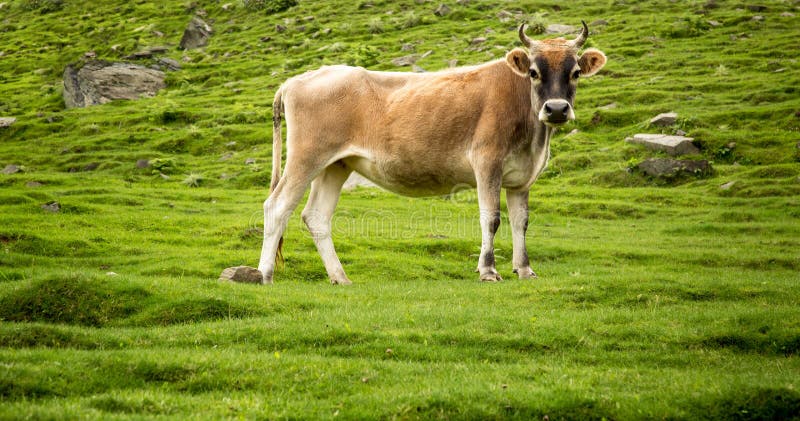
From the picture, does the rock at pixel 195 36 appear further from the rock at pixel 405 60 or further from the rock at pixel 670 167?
the rock at pixel 670 167

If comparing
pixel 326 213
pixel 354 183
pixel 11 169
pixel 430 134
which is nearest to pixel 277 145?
pixel 326 213

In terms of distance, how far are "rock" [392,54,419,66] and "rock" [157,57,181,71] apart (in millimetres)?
22187

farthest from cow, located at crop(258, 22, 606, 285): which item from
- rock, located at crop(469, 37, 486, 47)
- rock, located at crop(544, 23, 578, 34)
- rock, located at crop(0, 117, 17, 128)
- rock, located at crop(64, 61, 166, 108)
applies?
rock, located at crop(64, 61, 166, 108)

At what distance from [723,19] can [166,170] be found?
44984 mm

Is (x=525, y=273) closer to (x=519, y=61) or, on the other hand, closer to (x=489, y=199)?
(x=489, y=199)

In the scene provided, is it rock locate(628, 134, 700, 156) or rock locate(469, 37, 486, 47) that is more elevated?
rock locate(628, 134, 700, 156)

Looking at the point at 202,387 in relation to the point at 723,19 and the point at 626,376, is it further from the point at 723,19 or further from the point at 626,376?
the point at 723,19

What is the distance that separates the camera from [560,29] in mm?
63156

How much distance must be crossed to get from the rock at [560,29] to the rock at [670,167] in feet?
97.4

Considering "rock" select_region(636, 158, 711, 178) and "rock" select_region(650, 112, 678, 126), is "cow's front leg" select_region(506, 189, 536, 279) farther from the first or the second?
"rock" select_region(650, 112, 678, 126)

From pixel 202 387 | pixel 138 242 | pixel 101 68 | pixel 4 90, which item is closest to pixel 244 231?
pixel 138 242

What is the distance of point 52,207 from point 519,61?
18058 mm

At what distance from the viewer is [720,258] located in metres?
20.2

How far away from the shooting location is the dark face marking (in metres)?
14.4
